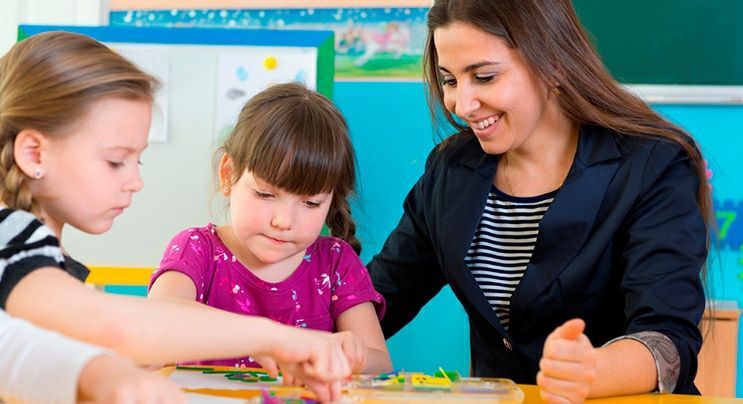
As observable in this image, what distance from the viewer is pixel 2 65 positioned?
1081mm

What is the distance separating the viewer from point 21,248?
0.89 m

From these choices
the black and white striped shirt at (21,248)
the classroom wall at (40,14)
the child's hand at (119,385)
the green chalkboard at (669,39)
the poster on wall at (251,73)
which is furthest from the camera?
the classroom wall at (40,14)

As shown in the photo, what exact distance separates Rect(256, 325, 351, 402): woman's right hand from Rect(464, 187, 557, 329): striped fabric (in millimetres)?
619

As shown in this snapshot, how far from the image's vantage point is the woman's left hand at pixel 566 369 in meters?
1.04

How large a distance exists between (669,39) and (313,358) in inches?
81.3

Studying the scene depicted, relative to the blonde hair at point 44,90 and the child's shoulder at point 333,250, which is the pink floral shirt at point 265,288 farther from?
the blonde hair at point 44,90

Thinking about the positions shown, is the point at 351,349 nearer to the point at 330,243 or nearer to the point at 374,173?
the point at 330,243

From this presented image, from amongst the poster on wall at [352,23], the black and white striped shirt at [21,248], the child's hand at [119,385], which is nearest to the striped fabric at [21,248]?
the black and white striped shirt at [21,248]

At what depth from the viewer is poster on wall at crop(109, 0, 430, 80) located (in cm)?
277

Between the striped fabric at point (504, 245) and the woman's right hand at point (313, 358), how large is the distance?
619 mm

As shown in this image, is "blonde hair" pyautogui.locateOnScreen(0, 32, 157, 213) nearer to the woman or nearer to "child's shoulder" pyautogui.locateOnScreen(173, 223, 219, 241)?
"child's shoulder" pyautogui.locateOnScreen(173, 223, 219, 241)

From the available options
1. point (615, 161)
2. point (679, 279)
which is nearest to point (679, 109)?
point (615, 161)

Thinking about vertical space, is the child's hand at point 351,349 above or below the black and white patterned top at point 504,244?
below

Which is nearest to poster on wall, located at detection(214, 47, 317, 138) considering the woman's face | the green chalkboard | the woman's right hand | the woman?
the woman
